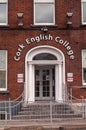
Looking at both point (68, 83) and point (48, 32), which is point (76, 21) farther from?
point (68, 83)

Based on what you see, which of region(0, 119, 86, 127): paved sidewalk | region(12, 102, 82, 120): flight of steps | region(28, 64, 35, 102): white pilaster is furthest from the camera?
region(28, 64, 35, 102): white pilaster

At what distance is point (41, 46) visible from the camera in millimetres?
27969

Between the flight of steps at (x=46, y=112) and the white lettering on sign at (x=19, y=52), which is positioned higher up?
the white lettering on sign at (x=19, y=52)

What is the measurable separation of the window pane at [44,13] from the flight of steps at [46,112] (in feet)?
19.1

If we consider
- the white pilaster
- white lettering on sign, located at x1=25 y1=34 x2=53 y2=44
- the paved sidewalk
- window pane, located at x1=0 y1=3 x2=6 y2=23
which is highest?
window pane, located at x1=0 y1=3 x2=6 y2=23

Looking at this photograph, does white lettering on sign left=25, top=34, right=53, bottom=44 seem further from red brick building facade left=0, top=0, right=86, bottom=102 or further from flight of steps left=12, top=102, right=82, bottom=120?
flight of steps left=12, top=102, right=82, bottom=120

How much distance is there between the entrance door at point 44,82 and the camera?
28.6m

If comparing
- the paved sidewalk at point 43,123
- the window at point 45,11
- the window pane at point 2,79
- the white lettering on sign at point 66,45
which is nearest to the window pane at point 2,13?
the window at point 45,11

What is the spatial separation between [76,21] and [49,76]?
12.9ft

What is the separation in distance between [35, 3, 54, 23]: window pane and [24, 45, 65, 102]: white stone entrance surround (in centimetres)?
183

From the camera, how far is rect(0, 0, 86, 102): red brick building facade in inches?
1093

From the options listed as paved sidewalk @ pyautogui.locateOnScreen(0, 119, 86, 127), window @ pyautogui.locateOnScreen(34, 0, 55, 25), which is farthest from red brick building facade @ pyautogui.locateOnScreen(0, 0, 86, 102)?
paved sidewalk @ pyautogui.locateOnScreen(0, 119, 86, 127)

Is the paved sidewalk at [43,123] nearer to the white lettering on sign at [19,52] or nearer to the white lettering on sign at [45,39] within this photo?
the white lettering on sign at [19,52]

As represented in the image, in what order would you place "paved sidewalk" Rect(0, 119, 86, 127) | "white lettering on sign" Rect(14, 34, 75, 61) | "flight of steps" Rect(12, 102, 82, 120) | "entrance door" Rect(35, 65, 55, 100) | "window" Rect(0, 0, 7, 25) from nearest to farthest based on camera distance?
1. "paved sidewalk" Rect(0, 119, 86, 127)
2. "flight of steps" Rect(12, 102, 82, 120)
3. "white lettering on sign" Rect(14, 34, 75, 61)
4. "window" Rect(0, 0, 7, 25)
5. "entrance door" Rect(35, 65, 55, 100)
